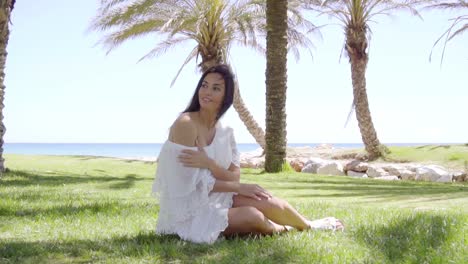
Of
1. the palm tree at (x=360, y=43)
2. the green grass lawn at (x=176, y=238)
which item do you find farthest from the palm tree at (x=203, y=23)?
the green grass lawn at (x=176, y=238)

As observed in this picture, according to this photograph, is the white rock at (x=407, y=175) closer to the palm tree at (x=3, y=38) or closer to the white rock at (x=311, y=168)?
the white rock at (x=311, y=168)

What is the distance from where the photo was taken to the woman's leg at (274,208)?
484cm

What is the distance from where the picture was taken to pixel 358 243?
15.5 ft

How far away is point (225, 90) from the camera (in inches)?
195

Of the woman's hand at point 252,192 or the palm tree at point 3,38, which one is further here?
the palm tree at point 3,38

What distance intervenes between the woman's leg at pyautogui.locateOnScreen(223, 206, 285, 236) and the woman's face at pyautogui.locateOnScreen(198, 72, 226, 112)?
92 cm

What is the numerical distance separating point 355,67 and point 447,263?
840 inches

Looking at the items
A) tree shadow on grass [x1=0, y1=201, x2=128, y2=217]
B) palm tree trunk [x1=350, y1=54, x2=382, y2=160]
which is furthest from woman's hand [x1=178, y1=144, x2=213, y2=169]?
palm tree trunk [x1=350, y1=54, x2=382, y2=160]

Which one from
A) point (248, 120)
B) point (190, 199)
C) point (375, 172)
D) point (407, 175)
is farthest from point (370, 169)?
point (190, 199)

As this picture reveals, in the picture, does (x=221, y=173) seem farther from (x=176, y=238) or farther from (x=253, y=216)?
(x=176, y=238)

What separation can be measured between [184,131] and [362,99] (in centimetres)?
2070

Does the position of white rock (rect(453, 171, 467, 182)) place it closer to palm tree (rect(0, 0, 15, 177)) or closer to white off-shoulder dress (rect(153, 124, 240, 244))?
palm tree (rect(0, 0, 15, 177))

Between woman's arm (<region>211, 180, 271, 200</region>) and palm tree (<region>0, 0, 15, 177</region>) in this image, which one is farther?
palm tree (<region>0, 0, 15, 177</region>)

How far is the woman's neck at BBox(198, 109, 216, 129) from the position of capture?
16.3 ft
